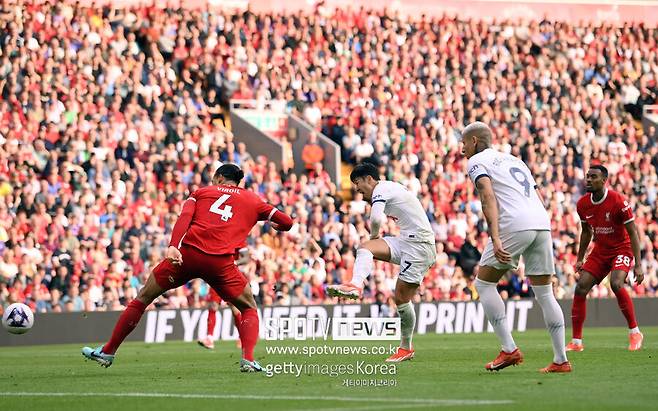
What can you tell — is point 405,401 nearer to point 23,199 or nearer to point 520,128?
point 23,199

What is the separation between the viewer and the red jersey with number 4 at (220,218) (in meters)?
13.6

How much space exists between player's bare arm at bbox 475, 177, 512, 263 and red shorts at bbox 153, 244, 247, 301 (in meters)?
2.99

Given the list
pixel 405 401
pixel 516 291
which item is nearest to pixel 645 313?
pixel 516 291

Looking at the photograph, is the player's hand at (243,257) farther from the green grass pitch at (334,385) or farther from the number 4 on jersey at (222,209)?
the number 4 on jersey at (222,209)

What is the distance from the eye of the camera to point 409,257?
15.0 meters

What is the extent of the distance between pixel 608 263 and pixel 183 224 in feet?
22.8

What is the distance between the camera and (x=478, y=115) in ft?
113

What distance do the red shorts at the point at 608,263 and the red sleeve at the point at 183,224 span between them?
657cm

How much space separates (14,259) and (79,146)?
11.3 ft

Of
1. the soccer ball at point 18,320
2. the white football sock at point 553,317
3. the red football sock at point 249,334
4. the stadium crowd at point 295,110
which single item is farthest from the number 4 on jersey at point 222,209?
the stadium crowd at point 295,110

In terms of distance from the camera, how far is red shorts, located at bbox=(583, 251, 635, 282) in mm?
17781

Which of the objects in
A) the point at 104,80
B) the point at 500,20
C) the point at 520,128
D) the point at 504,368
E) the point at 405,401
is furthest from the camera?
the point at 500,20

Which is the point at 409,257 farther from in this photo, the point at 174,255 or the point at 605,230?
the point at 605,230

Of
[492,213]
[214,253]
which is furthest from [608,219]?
[214,253]
